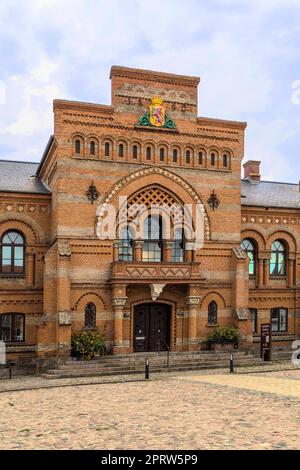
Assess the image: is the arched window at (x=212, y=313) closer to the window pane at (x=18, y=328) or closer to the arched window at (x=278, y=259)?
the arched window at (x=278, y=259)

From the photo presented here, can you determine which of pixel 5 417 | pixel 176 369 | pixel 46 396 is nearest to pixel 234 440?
pixel 5 417

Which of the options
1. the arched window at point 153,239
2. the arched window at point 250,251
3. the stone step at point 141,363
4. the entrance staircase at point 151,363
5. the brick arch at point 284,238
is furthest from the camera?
the brick arch at point 284,238

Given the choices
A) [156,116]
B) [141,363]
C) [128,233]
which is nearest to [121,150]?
[156,116]

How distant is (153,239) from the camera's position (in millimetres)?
30531

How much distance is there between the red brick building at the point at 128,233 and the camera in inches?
1127

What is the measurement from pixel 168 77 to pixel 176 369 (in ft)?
50.6

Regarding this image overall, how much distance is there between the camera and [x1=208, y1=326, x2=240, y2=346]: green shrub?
30.1 m

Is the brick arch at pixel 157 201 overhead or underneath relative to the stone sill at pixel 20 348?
overhead

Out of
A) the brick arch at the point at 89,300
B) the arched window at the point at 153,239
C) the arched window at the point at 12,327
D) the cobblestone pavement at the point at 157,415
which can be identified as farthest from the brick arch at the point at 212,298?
the arched window at the point at 12,327

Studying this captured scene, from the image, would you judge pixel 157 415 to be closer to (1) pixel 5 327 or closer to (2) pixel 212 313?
(2) pixel 212 313

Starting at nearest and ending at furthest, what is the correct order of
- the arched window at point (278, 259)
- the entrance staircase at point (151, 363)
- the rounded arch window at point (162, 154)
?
the entrance staircase at point (151, 363)
the rounded arch window at point (162, 154)
the arched window at point (278, 259)

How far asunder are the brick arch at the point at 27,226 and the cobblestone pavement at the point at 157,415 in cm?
1013

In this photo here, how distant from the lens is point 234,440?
12406 millimetres
